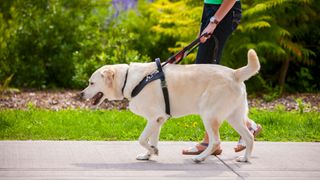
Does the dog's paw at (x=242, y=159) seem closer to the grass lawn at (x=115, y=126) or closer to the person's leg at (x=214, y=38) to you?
the person's leg at (x=214, y=38)

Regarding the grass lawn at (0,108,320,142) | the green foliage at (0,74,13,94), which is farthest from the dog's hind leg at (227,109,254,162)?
the green foliage at (0,74,13,94)

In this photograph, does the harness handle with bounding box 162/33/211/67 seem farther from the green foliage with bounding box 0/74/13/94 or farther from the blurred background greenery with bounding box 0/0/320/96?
the green foliage with bounding box 0/74/13/94

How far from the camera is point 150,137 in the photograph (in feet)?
22.9

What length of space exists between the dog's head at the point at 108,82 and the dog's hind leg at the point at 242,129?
1.21 metres

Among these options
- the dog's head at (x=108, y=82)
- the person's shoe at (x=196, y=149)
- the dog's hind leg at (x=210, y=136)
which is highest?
the dog's head at (x=108, y=82)

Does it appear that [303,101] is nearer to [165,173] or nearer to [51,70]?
[51,70]

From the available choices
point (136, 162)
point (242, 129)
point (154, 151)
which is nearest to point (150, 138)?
point (154, 151)

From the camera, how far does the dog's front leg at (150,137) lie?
671cm

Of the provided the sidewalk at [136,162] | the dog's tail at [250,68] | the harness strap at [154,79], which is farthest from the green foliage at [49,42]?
the dog's tail at [250,68]

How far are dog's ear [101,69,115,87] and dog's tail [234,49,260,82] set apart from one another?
1.27 m

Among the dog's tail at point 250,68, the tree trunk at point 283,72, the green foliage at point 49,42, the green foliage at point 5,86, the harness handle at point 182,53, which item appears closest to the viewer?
the dog's tail at point 250,68

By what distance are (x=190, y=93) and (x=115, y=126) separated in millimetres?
2125

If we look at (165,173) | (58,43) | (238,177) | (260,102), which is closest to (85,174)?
(165,173)

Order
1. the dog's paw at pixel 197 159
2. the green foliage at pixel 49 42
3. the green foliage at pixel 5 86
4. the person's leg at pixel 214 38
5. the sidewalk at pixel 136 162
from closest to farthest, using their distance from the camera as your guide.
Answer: the sidewalk at pixel 136 162
the dog's paw at pixel 197 159
the person's leg at pixel 214 38
the green foliage at pixel 5 86
the green foliage at pixel 49 42
